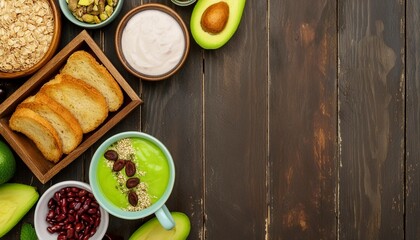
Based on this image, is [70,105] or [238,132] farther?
[238,132]

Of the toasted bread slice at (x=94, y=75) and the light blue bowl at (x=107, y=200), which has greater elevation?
the toasted bread slice at (x=94, y=75)

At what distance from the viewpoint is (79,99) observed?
1.28m

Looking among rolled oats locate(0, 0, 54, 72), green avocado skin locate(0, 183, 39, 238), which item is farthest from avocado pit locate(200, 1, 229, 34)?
green avocado skin locate(0, 183, 39, 238)

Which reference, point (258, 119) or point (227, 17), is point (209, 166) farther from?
point (227, 17)

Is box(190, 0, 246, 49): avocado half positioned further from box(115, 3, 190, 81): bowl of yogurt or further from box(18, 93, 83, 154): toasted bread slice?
box(18, 93, 83, 154): toasted bread slice

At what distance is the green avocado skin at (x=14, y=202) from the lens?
1.30 metres

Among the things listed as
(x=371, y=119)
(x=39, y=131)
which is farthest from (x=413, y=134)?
(x=39, y=131)

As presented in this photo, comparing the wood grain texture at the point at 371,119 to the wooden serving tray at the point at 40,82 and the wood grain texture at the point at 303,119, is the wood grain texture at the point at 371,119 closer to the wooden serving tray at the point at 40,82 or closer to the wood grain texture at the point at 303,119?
the wood grain texture at the point at 303,119

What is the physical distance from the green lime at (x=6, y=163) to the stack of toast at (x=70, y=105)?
0.06m

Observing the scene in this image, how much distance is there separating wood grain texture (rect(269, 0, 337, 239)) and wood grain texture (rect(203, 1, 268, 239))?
0.10 ft

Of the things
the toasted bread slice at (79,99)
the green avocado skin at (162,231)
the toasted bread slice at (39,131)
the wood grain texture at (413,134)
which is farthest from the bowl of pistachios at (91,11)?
the wood grain texture at (413,134)

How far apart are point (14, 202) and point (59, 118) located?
0.81 ft

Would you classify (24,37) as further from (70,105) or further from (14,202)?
(14,202)

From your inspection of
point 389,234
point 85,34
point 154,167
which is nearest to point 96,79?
point 85,34
